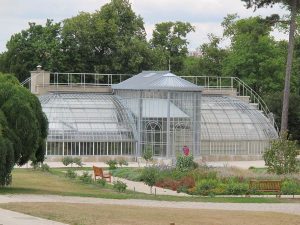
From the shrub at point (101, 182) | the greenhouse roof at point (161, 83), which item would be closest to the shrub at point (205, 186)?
the shrub at point (101, 182)

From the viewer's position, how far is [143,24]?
324 ft

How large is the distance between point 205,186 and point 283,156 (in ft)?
27.4

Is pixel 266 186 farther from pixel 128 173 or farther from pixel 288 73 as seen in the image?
pixel 288 73

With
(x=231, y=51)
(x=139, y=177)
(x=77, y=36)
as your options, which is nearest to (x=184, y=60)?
(x=231, y=51)

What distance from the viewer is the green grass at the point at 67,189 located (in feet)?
125

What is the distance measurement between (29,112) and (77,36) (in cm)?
5497

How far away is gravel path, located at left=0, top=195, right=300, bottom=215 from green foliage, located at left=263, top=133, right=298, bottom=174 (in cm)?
1169

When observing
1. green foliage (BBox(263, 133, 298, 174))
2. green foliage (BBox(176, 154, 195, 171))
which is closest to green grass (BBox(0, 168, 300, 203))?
green foliage (BBox(176, 154, 195, 171))

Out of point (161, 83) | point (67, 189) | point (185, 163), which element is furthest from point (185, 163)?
point (161, 83)

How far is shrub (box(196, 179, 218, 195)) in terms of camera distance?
41406mm

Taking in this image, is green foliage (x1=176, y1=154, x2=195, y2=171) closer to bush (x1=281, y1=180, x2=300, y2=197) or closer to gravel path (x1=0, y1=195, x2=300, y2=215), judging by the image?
bush (x1=281, y1=180, x2=300, y2=197)

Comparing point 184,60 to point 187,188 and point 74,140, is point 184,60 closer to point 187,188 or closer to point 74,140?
point 74,140

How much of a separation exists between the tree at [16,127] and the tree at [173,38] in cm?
6771

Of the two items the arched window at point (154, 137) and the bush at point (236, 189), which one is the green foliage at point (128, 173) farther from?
the arched window at point (154, 137)
